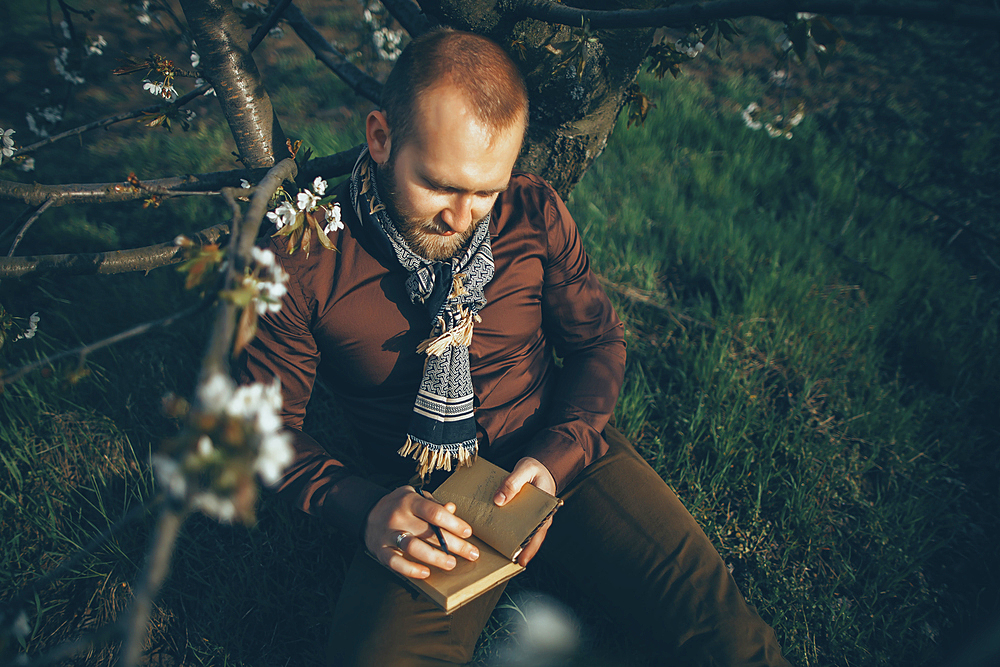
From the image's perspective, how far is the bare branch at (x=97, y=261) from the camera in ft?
5.38

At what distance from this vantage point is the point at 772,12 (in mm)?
1153

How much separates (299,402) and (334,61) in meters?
1.79

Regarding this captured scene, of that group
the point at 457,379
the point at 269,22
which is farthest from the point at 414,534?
the point at 269,22

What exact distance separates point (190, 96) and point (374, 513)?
1.83m

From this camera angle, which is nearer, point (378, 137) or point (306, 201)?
point (306, 201)

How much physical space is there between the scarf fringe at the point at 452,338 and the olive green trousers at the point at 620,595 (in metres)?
0.72

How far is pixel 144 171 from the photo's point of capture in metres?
3.41

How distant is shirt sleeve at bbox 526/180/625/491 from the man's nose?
397 millimetres

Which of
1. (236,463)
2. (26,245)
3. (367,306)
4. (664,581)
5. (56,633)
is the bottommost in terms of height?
(56,633)

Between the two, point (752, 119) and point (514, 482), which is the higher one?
point (752, 119)

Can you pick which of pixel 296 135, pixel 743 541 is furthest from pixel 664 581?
pixel 296 135

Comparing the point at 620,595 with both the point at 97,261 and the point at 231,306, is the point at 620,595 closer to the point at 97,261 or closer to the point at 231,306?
the point at 231,306

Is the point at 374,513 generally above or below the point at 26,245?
above

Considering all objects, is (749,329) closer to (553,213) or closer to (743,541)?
(743,541)
